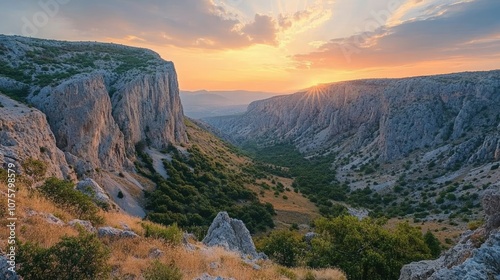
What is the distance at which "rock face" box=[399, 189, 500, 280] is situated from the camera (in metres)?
8.06

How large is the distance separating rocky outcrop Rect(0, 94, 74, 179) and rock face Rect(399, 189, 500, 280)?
28.4 metres

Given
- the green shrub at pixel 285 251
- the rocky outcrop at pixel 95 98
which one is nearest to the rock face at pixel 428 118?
the green shrub at pixel 285 251

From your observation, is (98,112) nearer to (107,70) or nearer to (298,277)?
(107,70)

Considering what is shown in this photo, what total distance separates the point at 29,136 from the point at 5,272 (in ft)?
91.5

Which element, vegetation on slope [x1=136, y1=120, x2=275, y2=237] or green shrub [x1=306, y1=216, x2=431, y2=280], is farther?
vegetation on slope [x1=136, y1=120, x2=275, y2=237]

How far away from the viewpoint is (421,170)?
84250mm

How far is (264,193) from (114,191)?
3770 cm

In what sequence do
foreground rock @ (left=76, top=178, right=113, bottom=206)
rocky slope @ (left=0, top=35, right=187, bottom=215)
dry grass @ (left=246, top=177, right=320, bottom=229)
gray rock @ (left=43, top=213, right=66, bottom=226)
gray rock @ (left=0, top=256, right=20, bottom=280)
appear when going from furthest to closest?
dry grass @ (left=246, top=177, right=320, bottom=229)
rocky slope @ (left=0, top=35, right=187, bottom=215)
foreground rock @ (left=76, top=178, right=113, bottom=206)
gray rock @ (left=43, top=213, right=66, bottom=226)
gray rock @ (left=0, top=256, right=20, bottom=280)

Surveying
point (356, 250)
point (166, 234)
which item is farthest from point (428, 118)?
point (166, 234)

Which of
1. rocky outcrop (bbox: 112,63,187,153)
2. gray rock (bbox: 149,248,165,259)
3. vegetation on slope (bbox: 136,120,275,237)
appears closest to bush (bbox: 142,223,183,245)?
gray rock (bbox: 149,248,165,259)

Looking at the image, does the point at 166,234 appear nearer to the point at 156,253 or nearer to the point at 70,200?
the point at 156,253

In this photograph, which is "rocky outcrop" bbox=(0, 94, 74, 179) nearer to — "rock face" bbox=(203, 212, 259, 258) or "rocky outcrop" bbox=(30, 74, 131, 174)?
"rocky outcrop" bbox=(30, 74, 131, 174)

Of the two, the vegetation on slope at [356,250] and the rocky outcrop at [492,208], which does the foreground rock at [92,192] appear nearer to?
the vegetation on slope at [356,250]

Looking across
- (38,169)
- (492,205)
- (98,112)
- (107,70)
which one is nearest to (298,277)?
(492,205)
